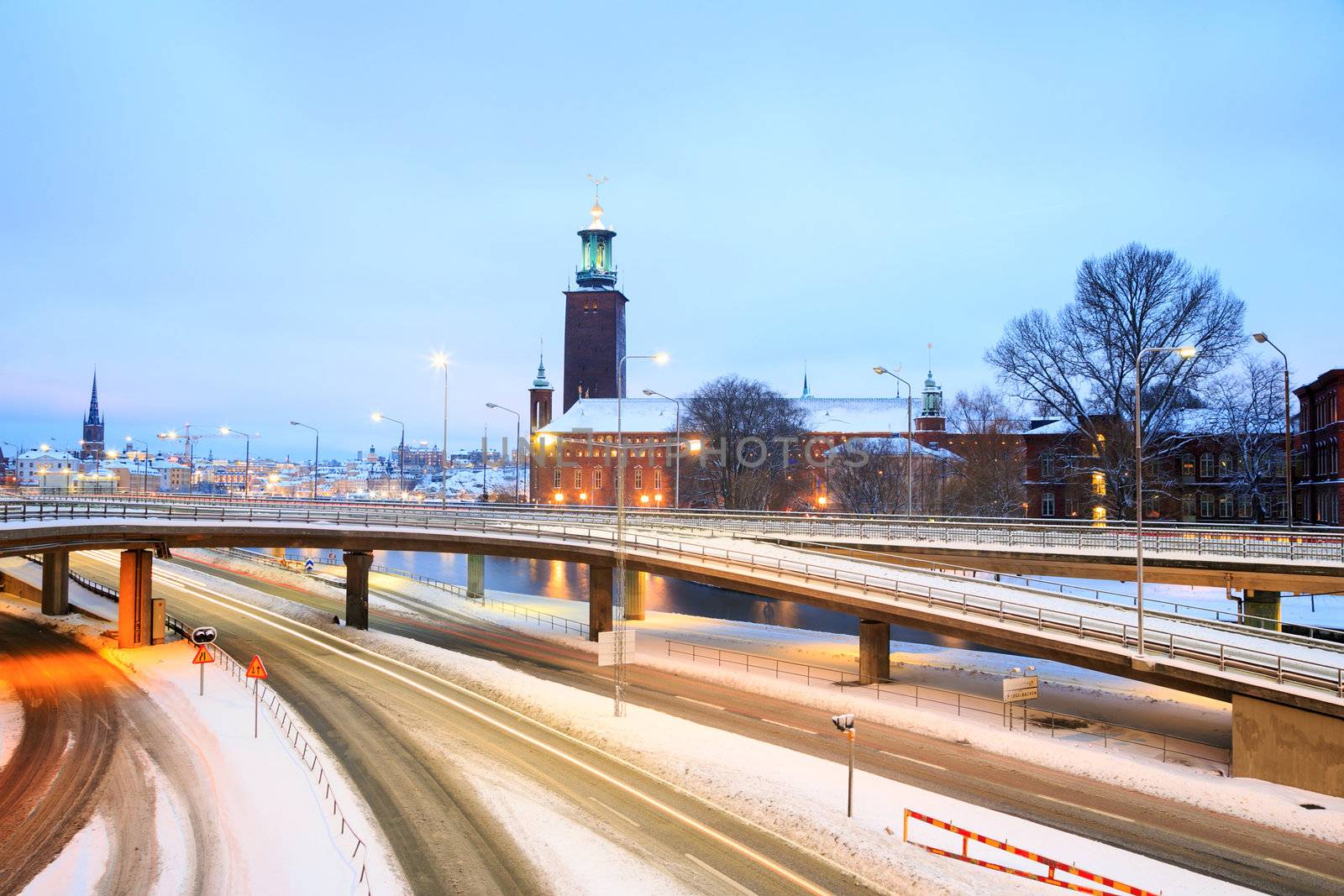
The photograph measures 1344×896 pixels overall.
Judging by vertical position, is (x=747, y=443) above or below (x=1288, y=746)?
above

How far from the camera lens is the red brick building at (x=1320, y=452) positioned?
50906 millimetres

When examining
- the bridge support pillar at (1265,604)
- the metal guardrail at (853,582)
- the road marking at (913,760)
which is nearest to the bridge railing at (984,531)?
the metal guardrail at (853,582)

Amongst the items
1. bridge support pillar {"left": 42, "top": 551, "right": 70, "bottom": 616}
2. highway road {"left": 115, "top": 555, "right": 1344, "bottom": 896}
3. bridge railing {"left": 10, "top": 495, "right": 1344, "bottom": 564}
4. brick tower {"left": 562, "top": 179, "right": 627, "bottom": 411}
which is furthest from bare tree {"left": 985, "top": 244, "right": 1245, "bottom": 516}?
brick tower {"left": 562, "top": 179, "right": 627, "bottom": 411}

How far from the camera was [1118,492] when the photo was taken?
156 feet

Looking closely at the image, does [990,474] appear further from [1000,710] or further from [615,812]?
[615,812]

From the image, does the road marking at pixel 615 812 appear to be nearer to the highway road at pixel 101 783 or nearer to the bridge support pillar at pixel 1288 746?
the highway road at pixel 101 783

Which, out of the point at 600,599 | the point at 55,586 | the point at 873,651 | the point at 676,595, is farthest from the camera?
the point at 676,595

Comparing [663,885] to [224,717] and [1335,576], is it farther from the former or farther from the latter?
[1335,576]

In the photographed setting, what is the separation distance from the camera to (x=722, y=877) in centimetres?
1459

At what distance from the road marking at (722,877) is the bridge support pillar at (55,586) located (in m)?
45.6

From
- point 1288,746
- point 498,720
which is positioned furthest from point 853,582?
point 1288,746

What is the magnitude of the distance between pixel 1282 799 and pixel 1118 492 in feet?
103

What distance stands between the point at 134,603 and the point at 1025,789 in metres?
34.6

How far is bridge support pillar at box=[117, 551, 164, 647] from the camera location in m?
35.8
